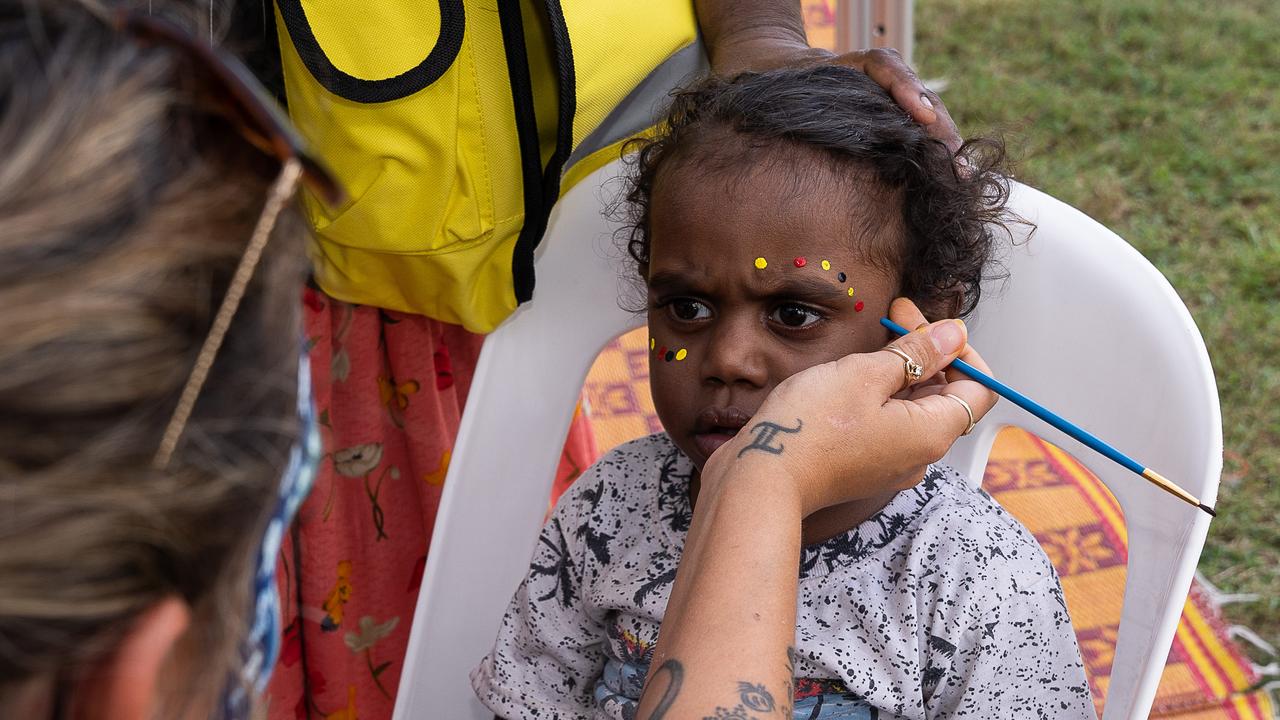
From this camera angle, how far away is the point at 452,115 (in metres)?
1.34

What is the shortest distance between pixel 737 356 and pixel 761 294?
0.24 ft

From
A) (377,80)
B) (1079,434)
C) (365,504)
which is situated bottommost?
(365,504)

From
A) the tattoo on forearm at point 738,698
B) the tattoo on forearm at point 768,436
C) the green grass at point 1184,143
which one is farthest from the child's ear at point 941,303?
the green grass at point 1184,143

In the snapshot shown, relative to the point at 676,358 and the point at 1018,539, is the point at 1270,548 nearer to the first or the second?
the point at 1018,539

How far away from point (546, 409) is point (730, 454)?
652 mm

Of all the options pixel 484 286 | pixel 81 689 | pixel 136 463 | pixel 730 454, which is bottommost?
pixel 484 286

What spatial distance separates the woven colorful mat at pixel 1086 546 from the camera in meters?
2.13

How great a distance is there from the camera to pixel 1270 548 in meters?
2.41

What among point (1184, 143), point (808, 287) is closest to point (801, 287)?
point (808, 287)

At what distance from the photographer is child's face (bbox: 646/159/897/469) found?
1264 mm

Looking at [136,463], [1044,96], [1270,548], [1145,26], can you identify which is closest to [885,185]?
[136,463]

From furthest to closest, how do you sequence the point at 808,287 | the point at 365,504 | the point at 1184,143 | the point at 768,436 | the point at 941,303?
the point at 1184,143 < the point at 365,504 < the point at 941,303 < the point at 808,287 < the point at 768,436

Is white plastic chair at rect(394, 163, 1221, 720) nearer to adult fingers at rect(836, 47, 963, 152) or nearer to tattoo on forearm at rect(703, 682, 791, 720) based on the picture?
adult fingers at rect(836, 47, 963, 152)

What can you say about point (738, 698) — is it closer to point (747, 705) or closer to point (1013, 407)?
point (747, 705)
